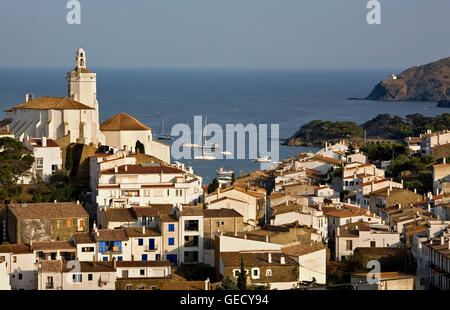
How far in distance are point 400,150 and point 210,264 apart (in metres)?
17.2

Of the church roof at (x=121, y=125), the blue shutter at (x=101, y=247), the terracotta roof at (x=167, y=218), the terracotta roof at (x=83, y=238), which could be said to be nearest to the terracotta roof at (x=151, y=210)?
the terracotta roof at (x=167, y=218)

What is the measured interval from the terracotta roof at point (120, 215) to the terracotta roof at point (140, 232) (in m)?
0.77

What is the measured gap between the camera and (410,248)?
75.3ft

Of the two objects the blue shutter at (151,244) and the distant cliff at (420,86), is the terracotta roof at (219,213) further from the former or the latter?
the distant cliff at (420,86)

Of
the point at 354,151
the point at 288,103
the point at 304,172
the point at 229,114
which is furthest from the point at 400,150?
the point at 288,103

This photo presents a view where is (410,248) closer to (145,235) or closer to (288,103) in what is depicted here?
(145,235)

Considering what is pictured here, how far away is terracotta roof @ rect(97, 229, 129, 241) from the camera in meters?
22.0

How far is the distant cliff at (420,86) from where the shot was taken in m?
128

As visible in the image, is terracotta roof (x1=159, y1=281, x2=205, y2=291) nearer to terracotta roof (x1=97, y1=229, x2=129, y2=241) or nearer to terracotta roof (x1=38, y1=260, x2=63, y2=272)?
terracotta roof (x1=38, y1=260, x2=63, y2=272)

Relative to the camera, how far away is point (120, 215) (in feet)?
78.5

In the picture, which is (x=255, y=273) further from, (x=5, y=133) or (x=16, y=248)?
(x=5, y=133)

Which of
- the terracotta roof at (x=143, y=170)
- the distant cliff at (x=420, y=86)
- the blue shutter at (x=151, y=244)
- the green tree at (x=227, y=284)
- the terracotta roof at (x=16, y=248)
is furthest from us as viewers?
the distant cliff at (x=420, y=86)

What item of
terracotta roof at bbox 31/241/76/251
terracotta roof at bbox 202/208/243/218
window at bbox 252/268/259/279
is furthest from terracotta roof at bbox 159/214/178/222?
window at bbox 252/268/259/279

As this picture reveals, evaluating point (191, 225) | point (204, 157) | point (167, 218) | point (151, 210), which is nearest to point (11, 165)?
point (151, 210)
